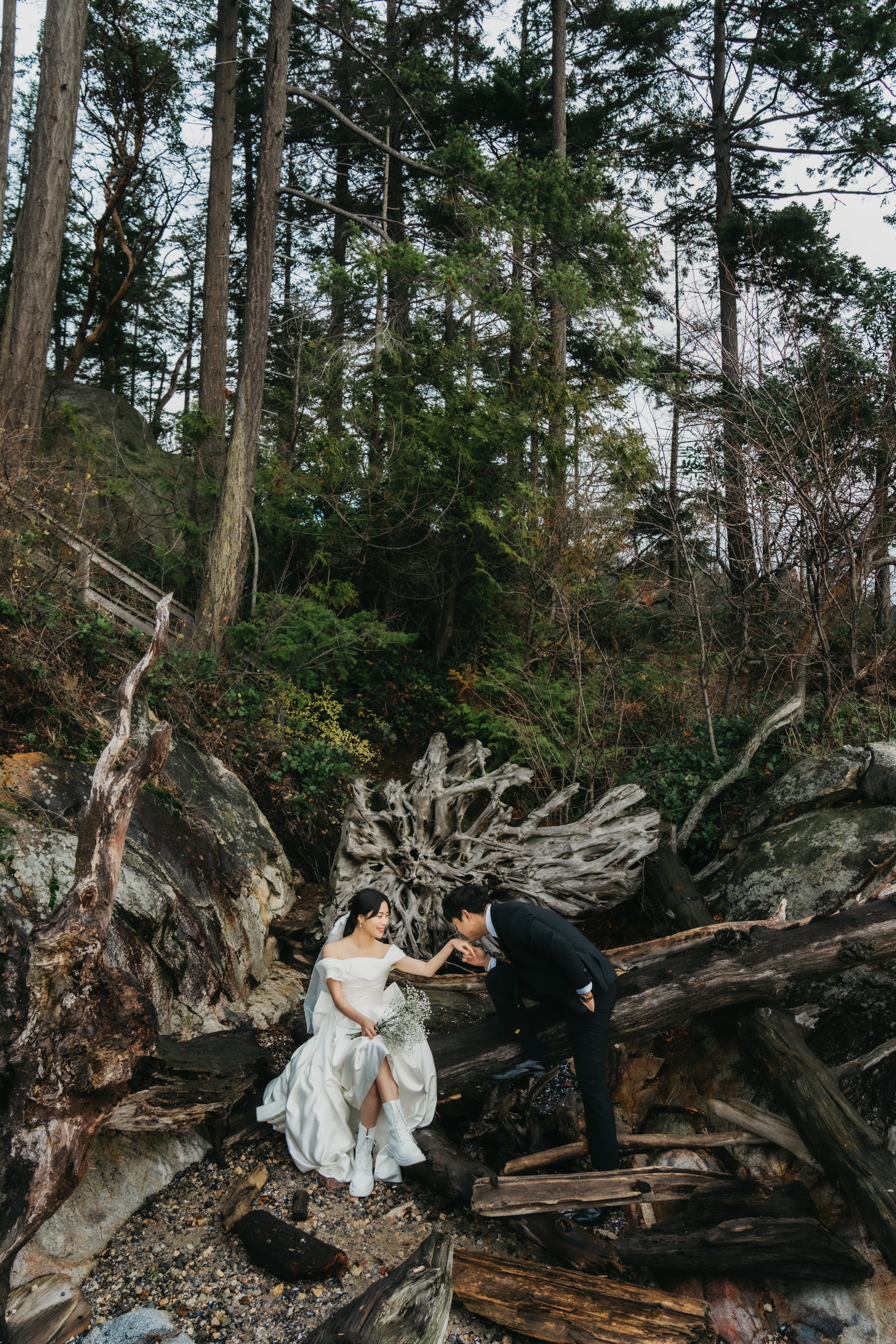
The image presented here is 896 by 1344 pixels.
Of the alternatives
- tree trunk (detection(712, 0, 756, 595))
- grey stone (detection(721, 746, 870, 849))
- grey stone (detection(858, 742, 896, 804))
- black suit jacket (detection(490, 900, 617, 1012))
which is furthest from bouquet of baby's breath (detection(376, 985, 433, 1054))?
tree trunk (detection(712, 0, 756, 595))

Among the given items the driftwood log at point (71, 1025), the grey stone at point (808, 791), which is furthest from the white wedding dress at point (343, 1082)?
the grey stone at point (808, 791)

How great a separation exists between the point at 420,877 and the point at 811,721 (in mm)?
4624

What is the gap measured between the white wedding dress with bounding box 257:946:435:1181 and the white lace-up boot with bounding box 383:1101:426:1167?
0.11 metres

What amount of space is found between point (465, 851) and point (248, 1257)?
11.8 ft

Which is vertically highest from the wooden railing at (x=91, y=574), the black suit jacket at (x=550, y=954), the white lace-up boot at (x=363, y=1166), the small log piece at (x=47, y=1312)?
the wooden railing at (x=91, y=574)

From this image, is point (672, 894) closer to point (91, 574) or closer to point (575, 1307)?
point (575, 1307)

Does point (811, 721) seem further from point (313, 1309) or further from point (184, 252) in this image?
point (184, 252)

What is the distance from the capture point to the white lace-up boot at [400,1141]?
4.75m

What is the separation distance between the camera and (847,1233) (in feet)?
14.8

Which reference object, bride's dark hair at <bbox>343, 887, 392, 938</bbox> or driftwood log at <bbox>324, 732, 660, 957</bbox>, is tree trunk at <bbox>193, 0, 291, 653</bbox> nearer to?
driftwood log at <bbox>324, 732, 660, 957</bbox>

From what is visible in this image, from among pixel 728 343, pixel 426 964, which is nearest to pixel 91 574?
pixel 426 964

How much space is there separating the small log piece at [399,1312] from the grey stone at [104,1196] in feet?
4.42

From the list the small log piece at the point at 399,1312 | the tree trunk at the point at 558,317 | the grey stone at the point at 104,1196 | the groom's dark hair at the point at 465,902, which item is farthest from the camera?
the tree trunk at the point at 558,317

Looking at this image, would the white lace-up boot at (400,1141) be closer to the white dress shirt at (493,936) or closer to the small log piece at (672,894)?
the white dress shirt at (493,936)
